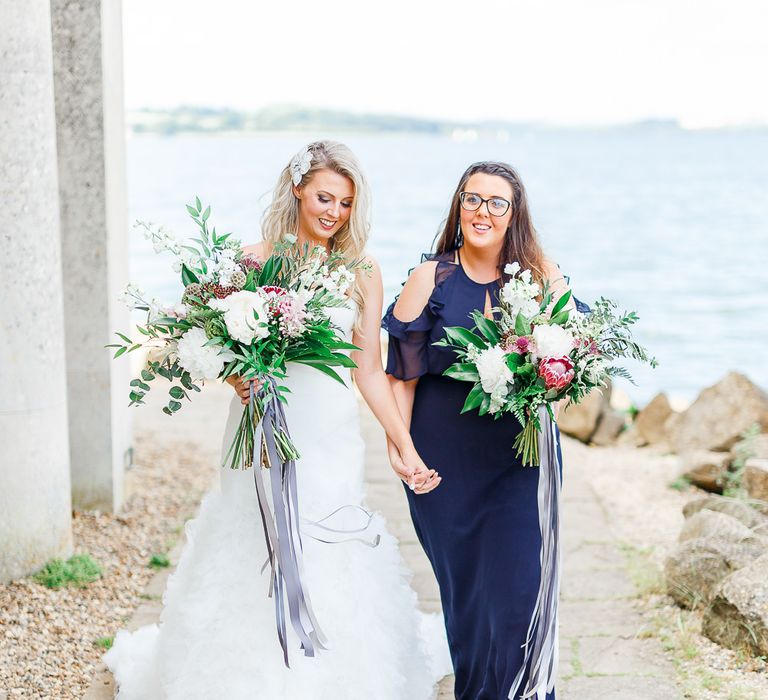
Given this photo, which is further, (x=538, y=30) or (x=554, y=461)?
(x=538, y=30)

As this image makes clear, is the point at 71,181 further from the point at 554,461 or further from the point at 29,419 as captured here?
the point at 554,461

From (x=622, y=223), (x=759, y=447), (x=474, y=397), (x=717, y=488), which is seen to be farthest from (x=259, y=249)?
(x=622, y=223)

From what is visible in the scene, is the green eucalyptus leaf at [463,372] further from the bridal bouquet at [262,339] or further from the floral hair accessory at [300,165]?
the floral hair accessory at [300,165]

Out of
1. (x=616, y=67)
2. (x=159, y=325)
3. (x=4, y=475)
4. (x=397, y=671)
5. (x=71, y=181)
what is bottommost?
(x=397, y=671)

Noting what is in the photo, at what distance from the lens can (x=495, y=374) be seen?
300 centimetres

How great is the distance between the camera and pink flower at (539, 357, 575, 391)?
2936 mm

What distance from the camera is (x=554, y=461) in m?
3.21

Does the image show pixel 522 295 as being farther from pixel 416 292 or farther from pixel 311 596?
pixel 311 596

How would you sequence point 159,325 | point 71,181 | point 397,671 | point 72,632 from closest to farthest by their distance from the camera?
point 159,325, point 397,671, point 72,632, point 71,181

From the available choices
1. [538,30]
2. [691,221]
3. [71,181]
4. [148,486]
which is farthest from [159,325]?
[538,30]

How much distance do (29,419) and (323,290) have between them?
211cm

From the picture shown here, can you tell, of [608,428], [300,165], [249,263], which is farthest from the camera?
[608,428]

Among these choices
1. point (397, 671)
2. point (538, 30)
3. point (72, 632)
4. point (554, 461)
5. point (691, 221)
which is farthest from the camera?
point (538, 30)

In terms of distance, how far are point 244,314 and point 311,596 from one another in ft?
3.49
